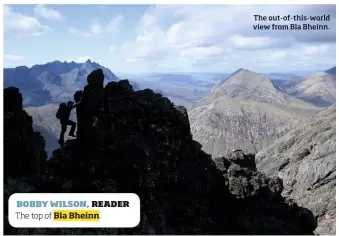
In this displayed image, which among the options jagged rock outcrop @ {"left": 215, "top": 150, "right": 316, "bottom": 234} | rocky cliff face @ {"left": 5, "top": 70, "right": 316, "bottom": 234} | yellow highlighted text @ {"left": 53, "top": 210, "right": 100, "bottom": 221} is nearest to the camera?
yellow highlighted text @ {"left": 53, "top": 210, "right": 100, "bottom": 221}

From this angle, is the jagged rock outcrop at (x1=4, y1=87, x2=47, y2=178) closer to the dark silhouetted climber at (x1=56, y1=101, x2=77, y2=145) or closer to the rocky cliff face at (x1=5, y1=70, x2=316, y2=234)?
the rocky cliff face at (x1=5, y1=70, x2=316, y2=234)

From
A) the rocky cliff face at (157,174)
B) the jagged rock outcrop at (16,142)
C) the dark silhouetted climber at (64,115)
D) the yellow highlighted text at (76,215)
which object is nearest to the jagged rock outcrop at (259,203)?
the rocky cliff face at (157,174)

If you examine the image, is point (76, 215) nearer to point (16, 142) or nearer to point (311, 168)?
point (16, 142)

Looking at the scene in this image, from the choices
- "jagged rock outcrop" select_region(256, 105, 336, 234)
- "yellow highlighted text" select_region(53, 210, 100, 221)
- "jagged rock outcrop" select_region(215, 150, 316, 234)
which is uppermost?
"yellow highlighted text" select_region(53, 210, 100, 221)

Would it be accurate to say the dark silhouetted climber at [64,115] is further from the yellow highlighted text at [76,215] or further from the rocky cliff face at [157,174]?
the yellow highlighted text at [76,215]

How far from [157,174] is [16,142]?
11021 mm

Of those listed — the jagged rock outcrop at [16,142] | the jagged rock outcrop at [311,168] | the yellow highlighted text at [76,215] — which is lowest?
the jagged rock outcrop at [311,168]

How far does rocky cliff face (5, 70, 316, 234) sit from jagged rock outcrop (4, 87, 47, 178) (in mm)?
1215

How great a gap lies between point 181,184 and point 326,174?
49512mm

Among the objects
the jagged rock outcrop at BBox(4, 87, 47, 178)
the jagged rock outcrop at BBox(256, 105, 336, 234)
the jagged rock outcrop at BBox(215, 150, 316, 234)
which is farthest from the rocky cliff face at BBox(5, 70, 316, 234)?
the jagged rock outcrop at BBox(256, 105, 336, 234)

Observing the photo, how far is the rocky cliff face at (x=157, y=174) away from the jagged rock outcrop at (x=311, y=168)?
17.8 metres

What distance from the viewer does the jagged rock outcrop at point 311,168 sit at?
62.6 meters

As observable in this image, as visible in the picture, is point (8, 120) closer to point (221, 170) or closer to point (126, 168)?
point (126, 168)

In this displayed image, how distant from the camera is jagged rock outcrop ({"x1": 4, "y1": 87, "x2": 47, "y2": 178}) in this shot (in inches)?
1158
